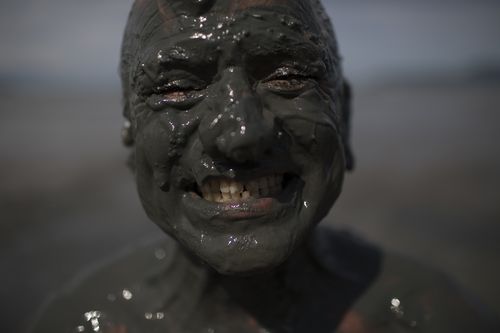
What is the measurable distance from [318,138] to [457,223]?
13.4 ft

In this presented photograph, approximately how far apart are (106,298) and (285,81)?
157cm

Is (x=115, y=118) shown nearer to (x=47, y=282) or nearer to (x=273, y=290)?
(x=47, y=282)

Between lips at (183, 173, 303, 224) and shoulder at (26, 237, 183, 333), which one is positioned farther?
shoulder at (26, 237, 183, 333)

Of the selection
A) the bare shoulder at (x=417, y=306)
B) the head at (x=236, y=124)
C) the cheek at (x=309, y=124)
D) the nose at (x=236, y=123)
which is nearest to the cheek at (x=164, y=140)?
the head at (x=236, y=124)

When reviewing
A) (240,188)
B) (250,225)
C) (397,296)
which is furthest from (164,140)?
(397,296)

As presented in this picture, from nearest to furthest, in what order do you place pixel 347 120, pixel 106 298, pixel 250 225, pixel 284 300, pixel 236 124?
pixel 236 124 < pixel 250 225 < pixel 284 300 < pixel 347 120 < pixel 106 298

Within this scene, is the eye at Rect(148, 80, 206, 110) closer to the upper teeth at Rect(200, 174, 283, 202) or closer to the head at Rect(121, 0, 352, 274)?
the head at Rect(121, 0, 352, 274)

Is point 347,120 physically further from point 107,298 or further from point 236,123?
point 107,298

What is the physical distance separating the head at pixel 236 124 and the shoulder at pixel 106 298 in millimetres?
773

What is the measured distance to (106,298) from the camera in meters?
2.50

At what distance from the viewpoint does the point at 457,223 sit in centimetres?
518

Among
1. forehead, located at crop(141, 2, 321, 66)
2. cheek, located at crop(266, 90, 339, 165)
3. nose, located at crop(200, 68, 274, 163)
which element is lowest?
cheek, located at crop(266, 90, 339, 165)

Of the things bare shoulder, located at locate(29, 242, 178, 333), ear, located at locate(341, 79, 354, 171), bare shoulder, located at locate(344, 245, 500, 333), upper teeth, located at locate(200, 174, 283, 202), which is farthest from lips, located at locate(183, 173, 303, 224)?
bare shoulder, located at locate(344, 245, 500, 333)

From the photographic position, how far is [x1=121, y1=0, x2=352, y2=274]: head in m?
1.61
